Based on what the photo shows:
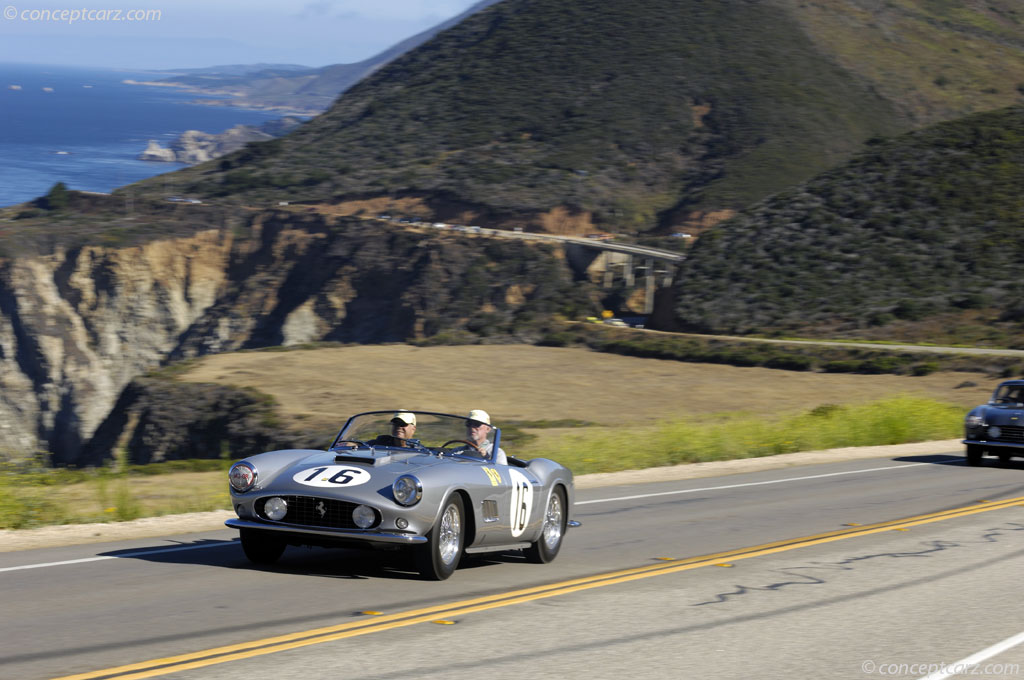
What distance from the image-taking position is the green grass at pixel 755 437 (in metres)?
21.5

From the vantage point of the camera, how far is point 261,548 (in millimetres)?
9109


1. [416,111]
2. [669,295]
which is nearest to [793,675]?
[669,295]

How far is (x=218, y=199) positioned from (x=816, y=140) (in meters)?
49.5

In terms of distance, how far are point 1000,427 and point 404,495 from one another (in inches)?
601

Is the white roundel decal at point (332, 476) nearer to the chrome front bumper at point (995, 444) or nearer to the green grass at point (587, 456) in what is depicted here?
the green grass at point (587, 456)

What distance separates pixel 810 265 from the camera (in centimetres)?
7288

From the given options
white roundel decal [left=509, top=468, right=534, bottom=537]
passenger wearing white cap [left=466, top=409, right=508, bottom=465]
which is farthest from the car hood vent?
white roundel decal [left=509, top=468, right=534, bottom=537]

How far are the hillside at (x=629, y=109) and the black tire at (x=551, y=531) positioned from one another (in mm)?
83337

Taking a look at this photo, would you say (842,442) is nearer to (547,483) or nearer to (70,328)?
(547,483)

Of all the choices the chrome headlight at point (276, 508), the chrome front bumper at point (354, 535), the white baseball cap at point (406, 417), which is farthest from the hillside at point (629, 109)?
the chrome front bumper at point (354, 535)

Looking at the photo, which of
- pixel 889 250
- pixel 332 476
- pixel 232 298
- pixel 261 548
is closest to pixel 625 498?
pixel 261 548

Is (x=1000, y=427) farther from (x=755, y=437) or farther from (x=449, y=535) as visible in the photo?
(x=449, y=535)

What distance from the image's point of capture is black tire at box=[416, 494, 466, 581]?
8578 mm

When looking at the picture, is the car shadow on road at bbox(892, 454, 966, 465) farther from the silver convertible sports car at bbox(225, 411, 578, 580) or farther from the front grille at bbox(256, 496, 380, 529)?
the front grille at bbox(256, 496, 380, 529)
